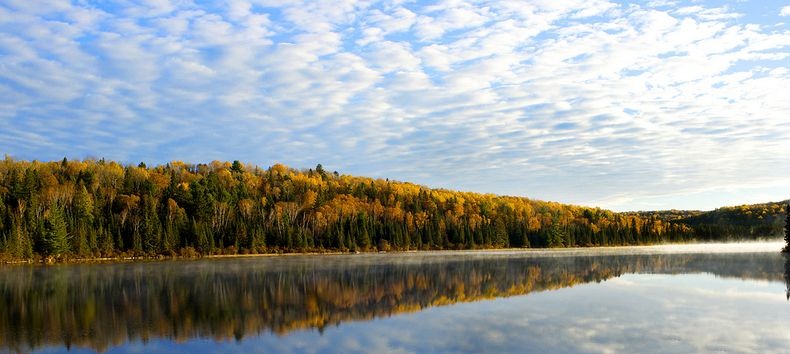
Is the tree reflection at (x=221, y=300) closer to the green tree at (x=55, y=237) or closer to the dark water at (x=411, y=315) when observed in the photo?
the dark water at (x=411, y=315)

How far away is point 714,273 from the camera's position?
4281 centimetres

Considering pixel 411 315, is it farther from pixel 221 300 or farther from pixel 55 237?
pixel 55 237

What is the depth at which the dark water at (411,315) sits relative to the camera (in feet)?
63.1

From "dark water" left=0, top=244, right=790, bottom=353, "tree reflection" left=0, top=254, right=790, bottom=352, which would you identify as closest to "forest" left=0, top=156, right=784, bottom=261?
"tree reflection" left=0, top=254, right=790, bottom=352

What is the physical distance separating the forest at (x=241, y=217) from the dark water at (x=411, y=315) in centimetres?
5373

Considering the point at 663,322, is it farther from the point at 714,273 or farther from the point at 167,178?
the point at 167,178

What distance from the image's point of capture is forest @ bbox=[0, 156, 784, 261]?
301 feet

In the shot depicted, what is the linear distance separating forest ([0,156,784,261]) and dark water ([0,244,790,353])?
176 ft

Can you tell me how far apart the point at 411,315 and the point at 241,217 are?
9727 cm

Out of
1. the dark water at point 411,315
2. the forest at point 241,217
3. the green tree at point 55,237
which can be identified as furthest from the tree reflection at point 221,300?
the forest at point 241,217

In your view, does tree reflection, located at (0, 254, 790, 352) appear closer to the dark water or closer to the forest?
the dark water

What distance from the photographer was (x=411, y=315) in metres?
25.4

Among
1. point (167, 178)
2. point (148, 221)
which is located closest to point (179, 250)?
point (148, 221)

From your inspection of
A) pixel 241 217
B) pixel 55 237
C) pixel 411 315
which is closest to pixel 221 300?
pixel 411 315
